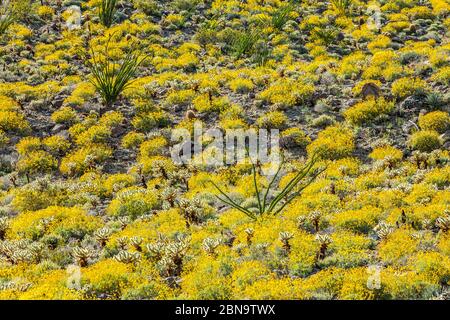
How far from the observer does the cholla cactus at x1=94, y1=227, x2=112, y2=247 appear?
452 inches

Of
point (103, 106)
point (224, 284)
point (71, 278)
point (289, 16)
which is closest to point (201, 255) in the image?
point (224, 284)

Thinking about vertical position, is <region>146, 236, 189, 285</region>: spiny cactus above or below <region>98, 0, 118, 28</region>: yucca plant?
below

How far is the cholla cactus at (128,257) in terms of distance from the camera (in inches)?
406

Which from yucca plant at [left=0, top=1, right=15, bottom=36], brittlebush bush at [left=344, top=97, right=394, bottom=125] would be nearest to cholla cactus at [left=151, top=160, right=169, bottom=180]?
brittlebush bush at [left=344, top=97, right=394, bottom=125]

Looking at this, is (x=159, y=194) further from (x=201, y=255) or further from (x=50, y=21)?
(x=50, y=21)

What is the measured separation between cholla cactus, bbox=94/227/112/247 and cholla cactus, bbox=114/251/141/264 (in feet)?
3.85

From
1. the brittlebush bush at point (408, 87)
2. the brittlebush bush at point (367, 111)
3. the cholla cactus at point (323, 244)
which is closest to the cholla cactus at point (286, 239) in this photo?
the cholla cactus at point (323, 244)

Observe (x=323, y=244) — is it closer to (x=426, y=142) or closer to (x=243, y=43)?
(x=426, y=142)

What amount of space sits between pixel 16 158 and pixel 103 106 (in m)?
4.24

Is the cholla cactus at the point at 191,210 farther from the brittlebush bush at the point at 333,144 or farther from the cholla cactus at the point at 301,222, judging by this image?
the brittlebush bush at the point at 333,144

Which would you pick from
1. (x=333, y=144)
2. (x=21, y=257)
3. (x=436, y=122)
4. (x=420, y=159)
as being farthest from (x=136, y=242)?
(x=436, y=122)

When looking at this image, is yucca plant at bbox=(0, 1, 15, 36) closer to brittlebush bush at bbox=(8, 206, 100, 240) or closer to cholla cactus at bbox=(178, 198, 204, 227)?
brittlebush bush at bbox=(8, 206, 100, 240)

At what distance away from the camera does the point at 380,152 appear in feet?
49.0

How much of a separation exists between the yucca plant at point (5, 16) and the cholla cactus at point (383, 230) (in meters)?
21.4
